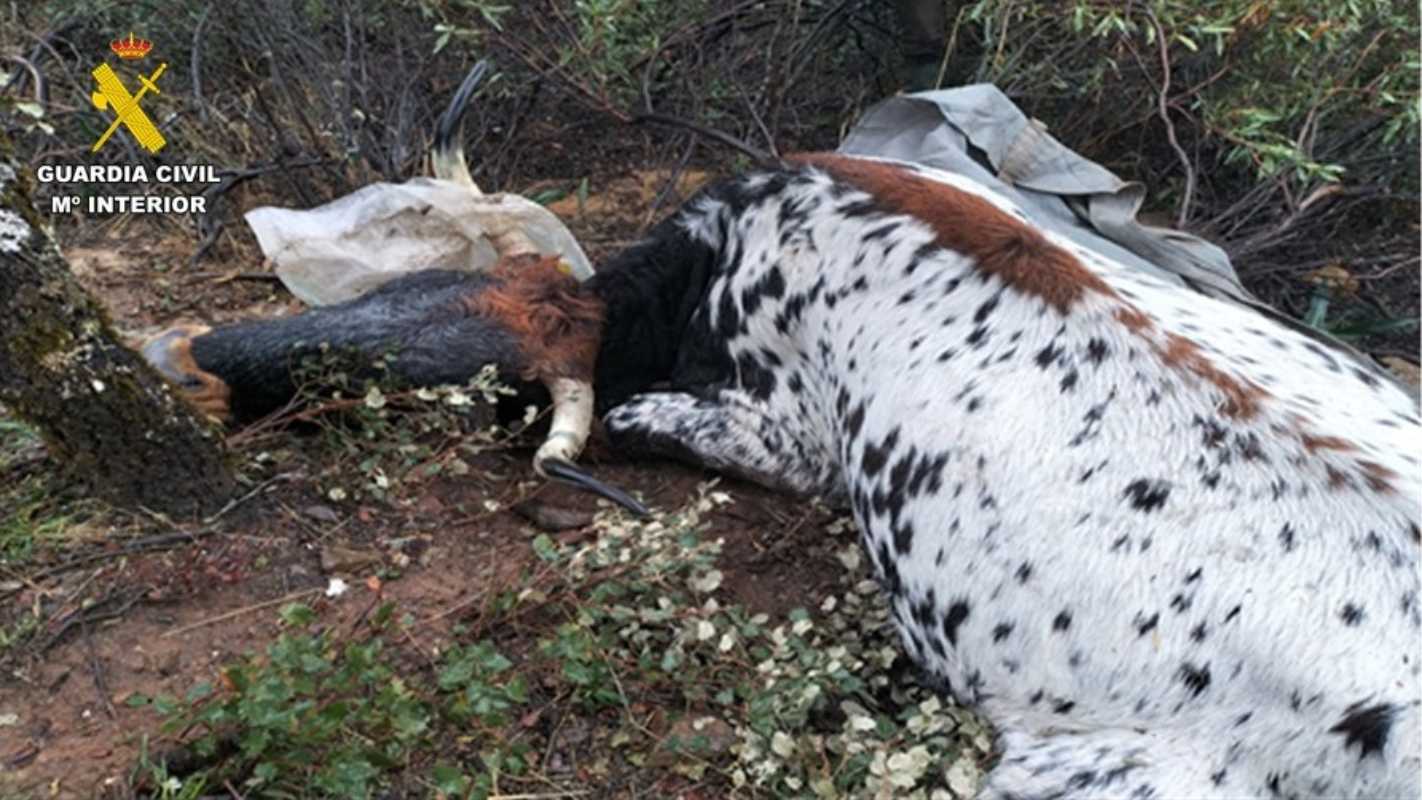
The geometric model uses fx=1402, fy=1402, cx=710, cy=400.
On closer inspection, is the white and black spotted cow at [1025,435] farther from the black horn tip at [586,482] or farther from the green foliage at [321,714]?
the green foliage at [321,714]

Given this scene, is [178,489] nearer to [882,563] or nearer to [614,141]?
[882,563]

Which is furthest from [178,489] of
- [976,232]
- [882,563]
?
[976,232]

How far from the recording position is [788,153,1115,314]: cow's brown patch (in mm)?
2770

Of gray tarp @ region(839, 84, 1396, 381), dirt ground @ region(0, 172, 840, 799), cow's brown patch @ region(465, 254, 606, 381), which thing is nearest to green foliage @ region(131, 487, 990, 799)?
dirt ground @ region(0, 172, 840, 799)

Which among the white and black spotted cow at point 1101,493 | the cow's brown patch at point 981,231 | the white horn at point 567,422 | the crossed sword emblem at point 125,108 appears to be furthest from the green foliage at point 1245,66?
the crossed sword emblem at point 125,108

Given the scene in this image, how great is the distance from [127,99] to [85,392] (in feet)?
9.05

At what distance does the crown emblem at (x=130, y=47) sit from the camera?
16.8 feet

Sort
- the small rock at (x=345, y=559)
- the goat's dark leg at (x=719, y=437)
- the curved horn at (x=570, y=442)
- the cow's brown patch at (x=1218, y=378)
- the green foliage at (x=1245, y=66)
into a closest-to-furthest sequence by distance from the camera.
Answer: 1. the cow's brown patch at (x=1218, y=378)
2. the small rock at (x=345, y=559)
3. the curved horn at (x=570, y=442)
4. the goat's dark leg at (x=719, y=437)
5. the green foliage at (x=1245, y=66)

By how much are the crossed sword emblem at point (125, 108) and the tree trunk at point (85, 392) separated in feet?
7.63

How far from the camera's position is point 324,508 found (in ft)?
10.2

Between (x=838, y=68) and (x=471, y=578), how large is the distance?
286cm

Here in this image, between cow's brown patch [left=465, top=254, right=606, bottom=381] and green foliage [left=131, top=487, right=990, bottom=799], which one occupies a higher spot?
cow's brown patch [left=465, top=254, right=606, bottom=381]

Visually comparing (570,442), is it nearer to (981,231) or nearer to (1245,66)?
(981,231)

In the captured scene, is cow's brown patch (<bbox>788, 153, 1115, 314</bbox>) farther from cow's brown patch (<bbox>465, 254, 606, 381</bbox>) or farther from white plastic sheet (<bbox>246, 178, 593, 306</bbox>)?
white plastic sheet (<bbox>246, 178, 593, 306</bbox>)
